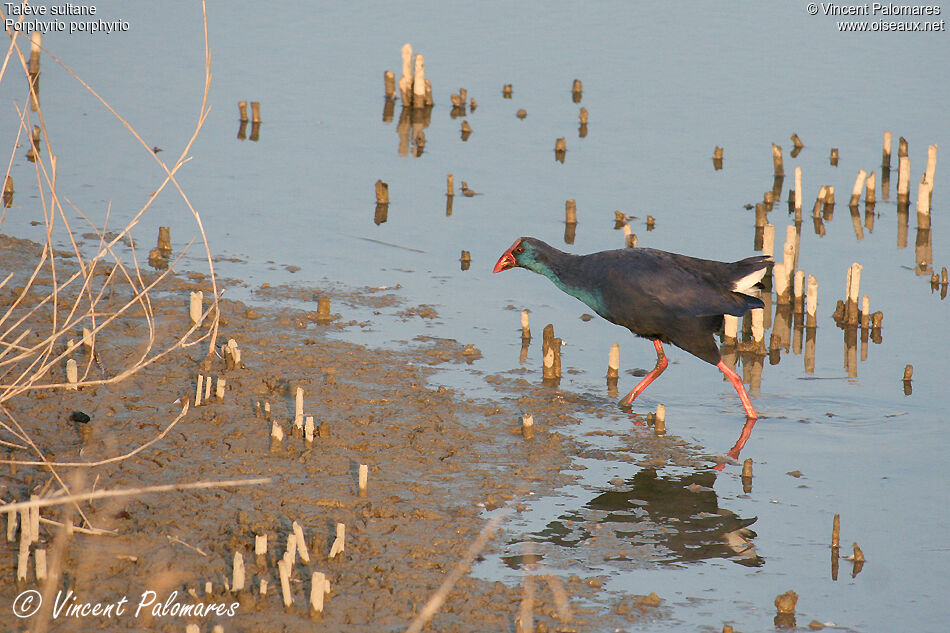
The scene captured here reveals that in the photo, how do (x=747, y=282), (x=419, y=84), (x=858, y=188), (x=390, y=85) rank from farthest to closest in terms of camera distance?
(x=390, y=85) → (x=419, y=84) → (x=858, y=188) → (x=747, y=282)

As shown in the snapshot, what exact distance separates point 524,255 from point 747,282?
187 centimetres

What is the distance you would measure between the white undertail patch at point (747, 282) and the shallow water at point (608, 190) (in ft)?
3.45

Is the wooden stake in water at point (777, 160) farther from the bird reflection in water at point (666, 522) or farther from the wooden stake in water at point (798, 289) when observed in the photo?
the bird reflection in water at point (666, 522)

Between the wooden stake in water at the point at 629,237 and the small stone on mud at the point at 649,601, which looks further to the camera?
the wooden stake in water at the point at 629,237

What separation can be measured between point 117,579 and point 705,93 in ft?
49.9

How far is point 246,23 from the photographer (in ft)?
77.6

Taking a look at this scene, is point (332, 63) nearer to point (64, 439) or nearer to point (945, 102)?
point (945, 102)

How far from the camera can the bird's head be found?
1057 cm

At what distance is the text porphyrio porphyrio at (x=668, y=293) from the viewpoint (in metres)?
9.88

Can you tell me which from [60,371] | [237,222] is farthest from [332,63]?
[60,371]

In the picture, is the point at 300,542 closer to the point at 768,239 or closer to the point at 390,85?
the point at 768,239

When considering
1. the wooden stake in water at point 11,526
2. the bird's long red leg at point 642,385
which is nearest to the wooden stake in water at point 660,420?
the bird's long red leg at point 642,385

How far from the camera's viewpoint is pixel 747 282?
10.1 meters

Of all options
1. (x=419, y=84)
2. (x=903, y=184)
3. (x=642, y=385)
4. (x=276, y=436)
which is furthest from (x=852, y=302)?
(x=419, y=84)
